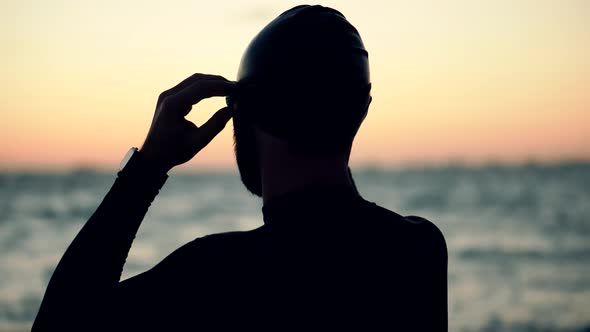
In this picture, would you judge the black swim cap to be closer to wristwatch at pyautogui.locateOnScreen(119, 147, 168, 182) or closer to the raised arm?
the raised arm

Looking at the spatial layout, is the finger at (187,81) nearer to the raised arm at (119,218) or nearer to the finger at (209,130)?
the raised arm at (119,218)

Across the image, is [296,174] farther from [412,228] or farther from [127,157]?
[127,157]

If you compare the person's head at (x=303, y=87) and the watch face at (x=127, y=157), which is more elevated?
the person's head at (x=303, y=87)

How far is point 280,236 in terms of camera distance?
5.24 feet

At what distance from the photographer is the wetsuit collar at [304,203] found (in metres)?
1.60

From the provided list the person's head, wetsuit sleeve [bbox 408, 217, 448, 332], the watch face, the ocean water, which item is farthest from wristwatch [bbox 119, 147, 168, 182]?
the ocean water

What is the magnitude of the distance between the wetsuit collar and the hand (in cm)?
30

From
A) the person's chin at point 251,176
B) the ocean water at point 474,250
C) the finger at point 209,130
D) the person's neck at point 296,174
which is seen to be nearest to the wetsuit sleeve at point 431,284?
the person's neck at point 296,174

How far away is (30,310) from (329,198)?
12.8 m

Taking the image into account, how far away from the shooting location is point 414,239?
1.71m

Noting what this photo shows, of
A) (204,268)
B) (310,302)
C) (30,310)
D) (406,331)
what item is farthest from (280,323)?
(30,310)

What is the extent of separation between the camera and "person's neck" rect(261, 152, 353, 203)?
1.63 m

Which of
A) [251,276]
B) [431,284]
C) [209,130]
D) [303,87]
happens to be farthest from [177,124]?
[431,284]

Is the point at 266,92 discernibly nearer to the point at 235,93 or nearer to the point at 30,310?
the point at 235,93
